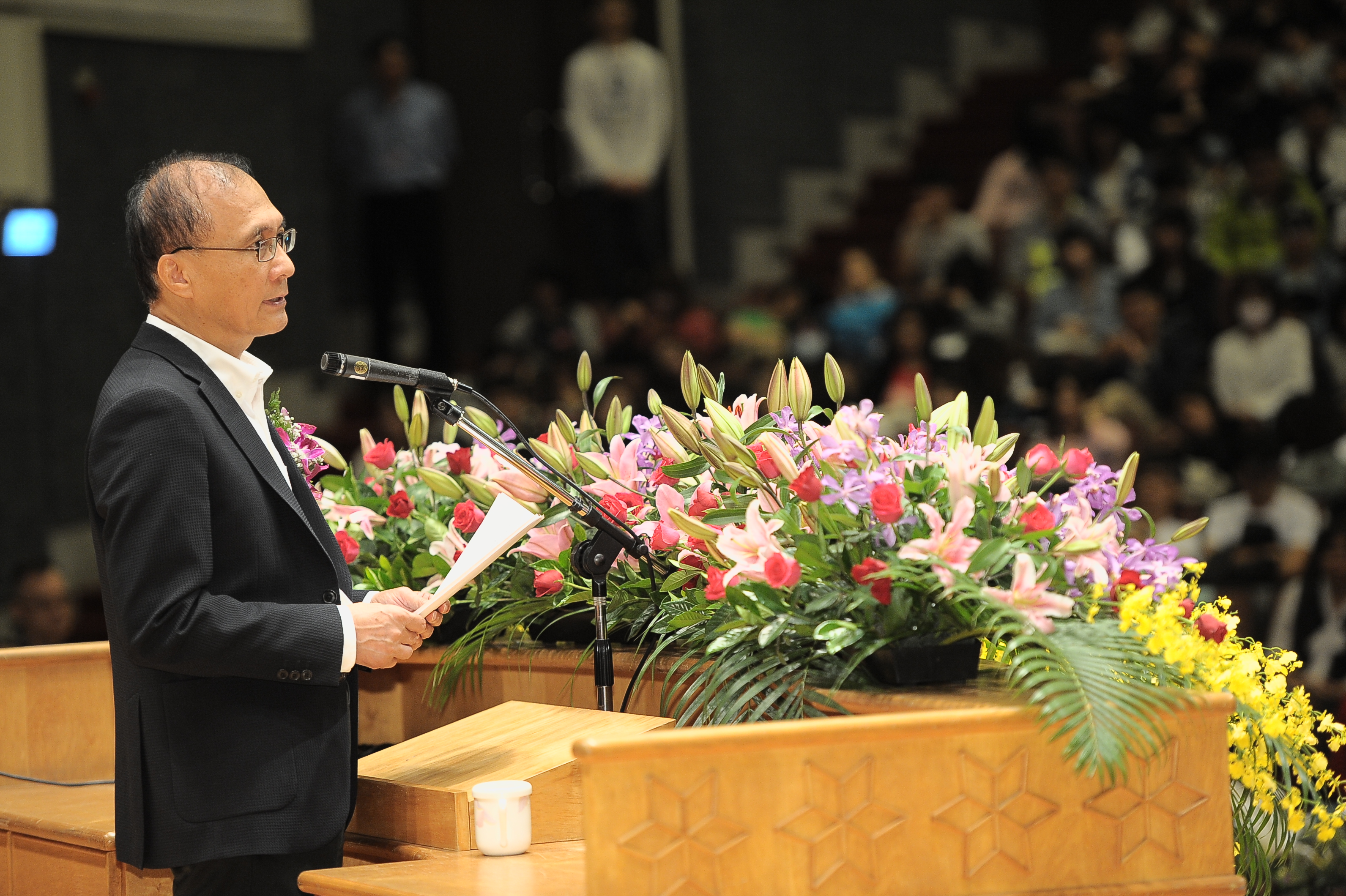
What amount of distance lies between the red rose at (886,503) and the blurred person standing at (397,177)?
228 inches

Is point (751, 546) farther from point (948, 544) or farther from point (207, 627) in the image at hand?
point (207, 627)

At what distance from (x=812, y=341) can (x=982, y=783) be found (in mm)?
5368

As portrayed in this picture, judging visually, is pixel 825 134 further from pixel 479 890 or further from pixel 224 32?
A: pixel 479 890

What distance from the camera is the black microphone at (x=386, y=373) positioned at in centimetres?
193

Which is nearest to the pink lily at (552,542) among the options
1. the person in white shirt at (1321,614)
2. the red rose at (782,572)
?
the red rose at (782,572)

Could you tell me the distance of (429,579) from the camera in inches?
105

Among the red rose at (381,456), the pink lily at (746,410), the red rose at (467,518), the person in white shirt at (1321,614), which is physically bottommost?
the person in white shirt at (1321,614)

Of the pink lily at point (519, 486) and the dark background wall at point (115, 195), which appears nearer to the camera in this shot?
the pink lily at point (519, 486)

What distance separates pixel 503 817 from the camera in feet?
6.40

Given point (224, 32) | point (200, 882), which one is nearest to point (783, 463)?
point (200, 882)

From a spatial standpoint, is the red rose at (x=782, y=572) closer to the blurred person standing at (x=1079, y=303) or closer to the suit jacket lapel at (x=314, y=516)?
the suit jacket lapel at (x=314, y=516)

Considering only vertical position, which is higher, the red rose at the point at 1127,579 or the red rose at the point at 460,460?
the red rose at the point at 460,460

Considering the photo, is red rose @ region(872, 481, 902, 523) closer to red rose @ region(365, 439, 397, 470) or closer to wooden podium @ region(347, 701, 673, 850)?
wooden podium @ region(347, 701, 673, 850)

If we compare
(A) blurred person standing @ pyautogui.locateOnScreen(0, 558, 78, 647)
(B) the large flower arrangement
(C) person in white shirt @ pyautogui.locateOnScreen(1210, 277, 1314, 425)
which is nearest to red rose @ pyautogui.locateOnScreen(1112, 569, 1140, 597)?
(B) the large flower arrangement
